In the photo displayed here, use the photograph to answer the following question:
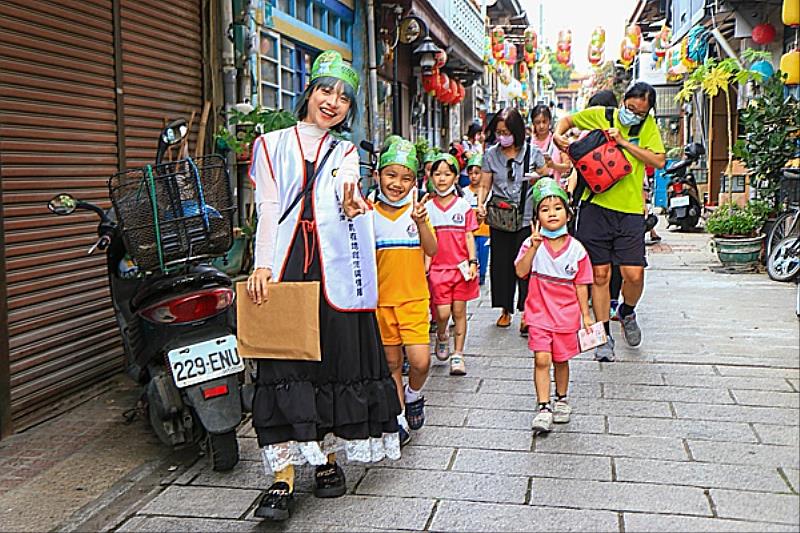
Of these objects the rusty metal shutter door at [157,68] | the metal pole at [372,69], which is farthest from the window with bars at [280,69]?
the rusty metal shutter door at [157,68]

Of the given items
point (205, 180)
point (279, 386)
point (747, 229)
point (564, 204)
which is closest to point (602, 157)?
point (564, 204)

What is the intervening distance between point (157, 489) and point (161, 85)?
3.63 metres

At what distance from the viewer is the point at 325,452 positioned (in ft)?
13.3

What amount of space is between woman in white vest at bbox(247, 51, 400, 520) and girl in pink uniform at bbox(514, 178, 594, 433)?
1357 millimetres

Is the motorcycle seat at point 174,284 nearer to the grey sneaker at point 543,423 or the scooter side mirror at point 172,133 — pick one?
the scooter side mirror at point 172,133

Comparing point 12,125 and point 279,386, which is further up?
point 12,125

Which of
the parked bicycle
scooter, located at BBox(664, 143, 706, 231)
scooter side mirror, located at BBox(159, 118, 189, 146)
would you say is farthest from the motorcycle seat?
scooter, located at BBox(664, 143, 706, 231)

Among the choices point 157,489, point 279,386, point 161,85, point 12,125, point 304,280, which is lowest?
point 157,489

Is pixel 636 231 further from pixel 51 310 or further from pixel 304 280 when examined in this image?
pixel 51 310

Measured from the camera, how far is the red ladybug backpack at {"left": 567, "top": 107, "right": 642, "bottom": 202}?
244 inches

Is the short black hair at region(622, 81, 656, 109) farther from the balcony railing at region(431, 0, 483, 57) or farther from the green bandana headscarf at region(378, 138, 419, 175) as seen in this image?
the balcony railing at region(431, 0, 483, 57)

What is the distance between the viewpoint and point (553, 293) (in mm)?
5055

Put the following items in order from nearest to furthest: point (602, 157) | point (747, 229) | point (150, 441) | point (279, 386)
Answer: point (279, 386), point (150, 441), point (602, 157), point (747, 229)

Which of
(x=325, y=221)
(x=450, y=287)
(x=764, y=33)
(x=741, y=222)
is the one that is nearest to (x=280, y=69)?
(x=450, y=287)
